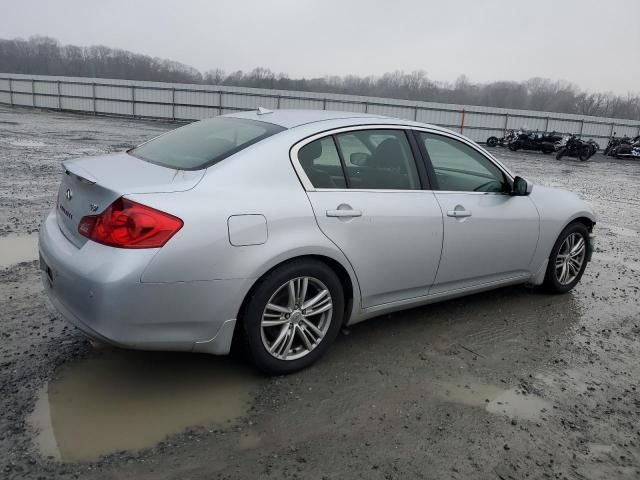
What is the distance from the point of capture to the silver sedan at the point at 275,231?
2721 millimetres

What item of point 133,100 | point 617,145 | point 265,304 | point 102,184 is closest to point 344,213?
point 265,304

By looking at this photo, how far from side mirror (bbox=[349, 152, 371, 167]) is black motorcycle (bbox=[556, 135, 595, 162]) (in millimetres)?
21655

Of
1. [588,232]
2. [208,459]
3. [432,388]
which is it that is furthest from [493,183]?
[208,459]

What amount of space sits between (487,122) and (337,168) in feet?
89.7

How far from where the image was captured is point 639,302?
5.08m

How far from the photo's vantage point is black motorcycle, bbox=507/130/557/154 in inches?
971

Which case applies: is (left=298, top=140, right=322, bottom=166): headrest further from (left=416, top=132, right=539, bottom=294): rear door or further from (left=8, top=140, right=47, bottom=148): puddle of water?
(left=8, top=140, right=47, bottom=148): puddle of water

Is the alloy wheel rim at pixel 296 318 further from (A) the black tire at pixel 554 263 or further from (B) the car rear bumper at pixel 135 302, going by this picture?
(A) the black tire at pixel 554 263

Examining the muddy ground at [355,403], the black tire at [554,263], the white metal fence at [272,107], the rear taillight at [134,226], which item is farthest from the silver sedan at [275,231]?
the white metal fence at [272,107]

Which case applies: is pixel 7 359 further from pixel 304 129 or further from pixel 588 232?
pixel 588 232

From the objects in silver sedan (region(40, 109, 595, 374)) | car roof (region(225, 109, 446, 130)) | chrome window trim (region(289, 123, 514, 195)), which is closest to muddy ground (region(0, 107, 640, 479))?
silver sedan (region(40, 109, 595, 374))

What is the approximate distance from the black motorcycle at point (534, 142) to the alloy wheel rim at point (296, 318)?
78.6 feet

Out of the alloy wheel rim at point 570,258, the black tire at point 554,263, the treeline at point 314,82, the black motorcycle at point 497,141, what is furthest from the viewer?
the treeline at point 314,82

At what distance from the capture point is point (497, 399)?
3199mm
